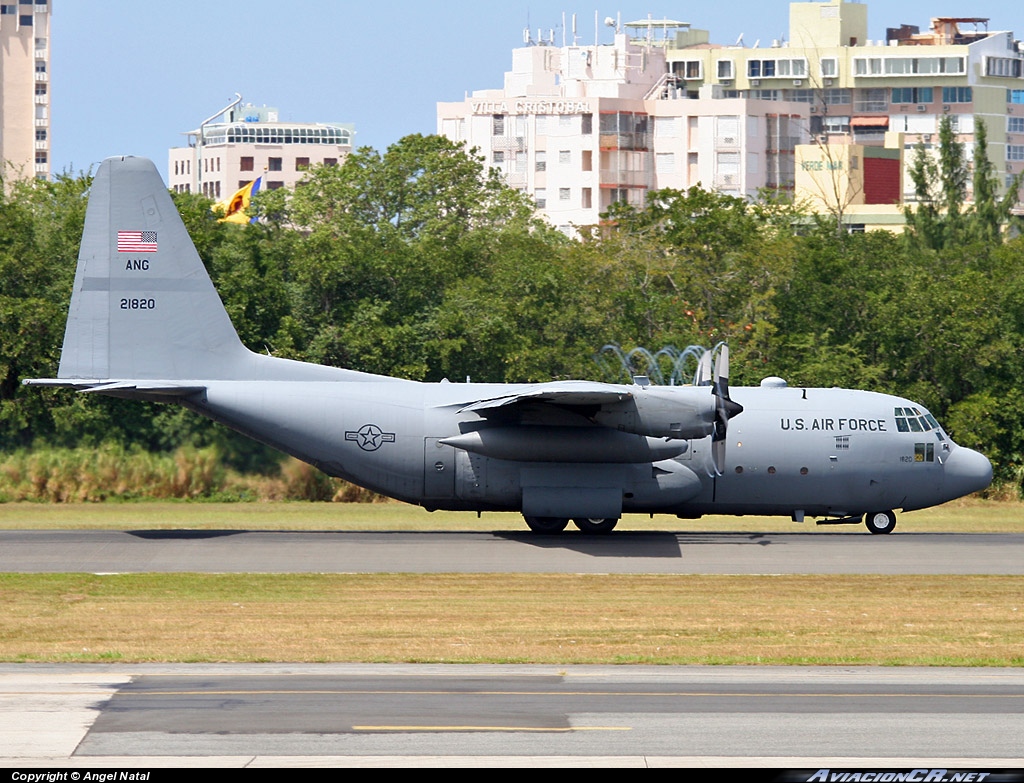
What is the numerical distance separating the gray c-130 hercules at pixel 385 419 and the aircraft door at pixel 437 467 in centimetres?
3

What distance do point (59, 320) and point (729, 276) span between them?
80.5ft

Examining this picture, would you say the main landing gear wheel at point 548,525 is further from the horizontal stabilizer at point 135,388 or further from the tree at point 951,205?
the tree at point 951,205

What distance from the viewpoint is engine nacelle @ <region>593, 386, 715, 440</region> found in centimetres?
3181

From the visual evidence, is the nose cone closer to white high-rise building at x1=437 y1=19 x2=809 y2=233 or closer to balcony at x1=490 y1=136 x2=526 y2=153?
white high-rise building at x1=437 y1=19 x2=809 y2=233

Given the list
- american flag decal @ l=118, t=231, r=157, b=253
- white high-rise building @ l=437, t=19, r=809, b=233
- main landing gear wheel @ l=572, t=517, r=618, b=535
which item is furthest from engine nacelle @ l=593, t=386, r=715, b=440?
white high-rise building @ l=437, t=19, r=809, b=233

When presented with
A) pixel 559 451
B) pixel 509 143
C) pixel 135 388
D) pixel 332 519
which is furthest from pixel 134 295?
pixel 509 143

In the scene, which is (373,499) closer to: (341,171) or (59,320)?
(59,320)

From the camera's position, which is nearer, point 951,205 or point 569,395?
point 569,395

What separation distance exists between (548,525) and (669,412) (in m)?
4.47

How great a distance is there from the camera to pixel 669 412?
3189 cm

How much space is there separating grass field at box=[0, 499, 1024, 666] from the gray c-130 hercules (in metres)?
5.24

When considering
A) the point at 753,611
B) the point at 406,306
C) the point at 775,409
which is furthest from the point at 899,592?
the point at 406,306

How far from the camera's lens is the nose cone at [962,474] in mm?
35438

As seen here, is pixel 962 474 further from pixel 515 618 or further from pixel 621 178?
pixel 621 178
